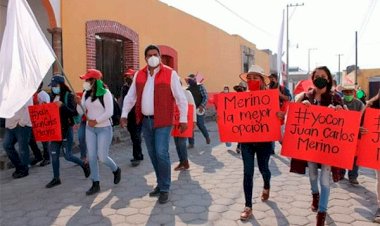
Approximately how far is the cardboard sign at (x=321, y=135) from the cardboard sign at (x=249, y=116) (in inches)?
9.2

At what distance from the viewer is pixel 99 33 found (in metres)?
10.8

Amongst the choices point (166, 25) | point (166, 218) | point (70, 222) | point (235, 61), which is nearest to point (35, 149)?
point (70, 222)

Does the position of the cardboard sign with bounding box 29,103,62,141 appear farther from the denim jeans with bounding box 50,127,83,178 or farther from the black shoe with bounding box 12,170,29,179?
the black shoe with bounding box 12,170,29,179

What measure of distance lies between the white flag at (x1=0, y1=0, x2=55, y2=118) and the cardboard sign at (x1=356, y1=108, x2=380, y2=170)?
3601 mm

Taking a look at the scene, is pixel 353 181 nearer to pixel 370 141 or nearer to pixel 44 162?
pixel 370 141

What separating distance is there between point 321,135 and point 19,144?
4931 millimetres

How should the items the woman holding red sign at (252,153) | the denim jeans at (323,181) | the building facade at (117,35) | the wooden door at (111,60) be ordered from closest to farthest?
the denim jeans at (323,181) → the woman holding red sign at (252,153) → the building facade at (117,35) → the wooden door at (111,60)

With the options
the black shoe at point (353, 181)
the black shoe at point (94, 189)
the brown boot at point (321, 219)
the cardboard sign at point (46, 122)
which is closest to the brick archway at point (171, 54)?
the cardboard sign at point (46, 122)

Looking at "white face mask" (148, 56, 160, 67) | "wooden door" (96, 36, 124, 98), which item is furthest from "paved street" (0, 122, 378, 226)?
"wooden door" (96, 36, 124, 98)

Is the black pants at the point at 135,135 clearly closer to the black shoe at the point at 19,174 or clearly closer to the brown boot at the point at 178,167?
the brown boot at the point at 178,167

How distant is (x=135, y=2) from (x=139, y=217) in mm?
8909

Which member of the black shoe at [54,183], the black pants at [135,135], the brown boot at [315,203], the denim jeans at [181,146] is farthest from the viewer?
the black pants at [135,135]

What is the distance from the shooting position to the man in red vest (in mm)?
4980

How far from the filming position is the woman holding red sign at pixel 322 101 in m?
4.04
